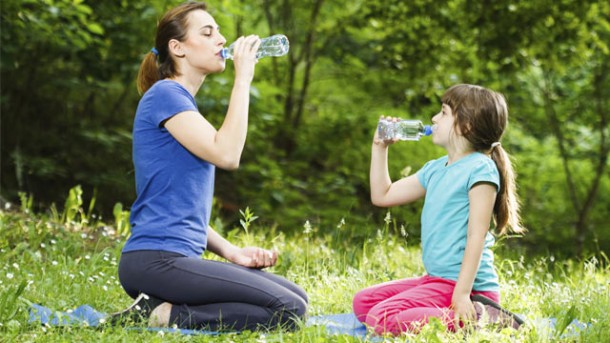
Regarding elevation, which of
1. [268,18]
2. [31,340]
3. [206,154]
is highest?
[268,18]

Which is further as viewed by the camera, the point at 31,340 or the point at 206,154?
the point at 206,154

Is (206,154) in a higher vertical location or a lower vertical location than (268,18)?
lower

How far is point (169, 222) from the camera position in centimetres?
317

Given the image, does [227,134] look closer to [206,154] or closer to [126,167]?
[206,154]

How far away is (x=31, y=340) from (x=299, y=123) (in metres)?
6.04

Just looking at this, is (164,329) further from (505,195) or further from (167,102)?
(505,195)

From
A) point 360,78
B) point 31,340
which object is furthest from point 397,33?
point 31,340

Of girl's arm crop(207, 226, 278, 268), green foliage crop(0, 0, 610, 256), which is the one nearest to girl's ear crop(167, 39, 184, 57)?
girl's arm crop(207, 226, 278, 268)

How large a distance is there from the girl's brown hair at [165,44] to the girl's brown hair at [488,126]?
3.94 feet

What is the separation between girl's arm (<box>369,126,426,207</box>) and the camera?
3.58 m

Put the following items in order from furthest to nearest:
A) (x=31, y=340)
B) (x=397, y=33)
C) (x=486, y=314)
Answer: (x=397, y=33) → (x=486, y=314) → (x=31, y=340)

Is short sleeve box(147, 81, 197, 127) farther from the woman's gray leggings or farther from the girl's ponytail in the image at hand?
the girl's ponytail

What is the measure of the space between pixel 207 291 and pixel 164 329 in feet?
0.75

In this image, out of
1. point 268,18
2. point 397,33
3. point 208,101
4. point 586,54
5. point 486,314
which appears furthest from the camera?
point 268,18
